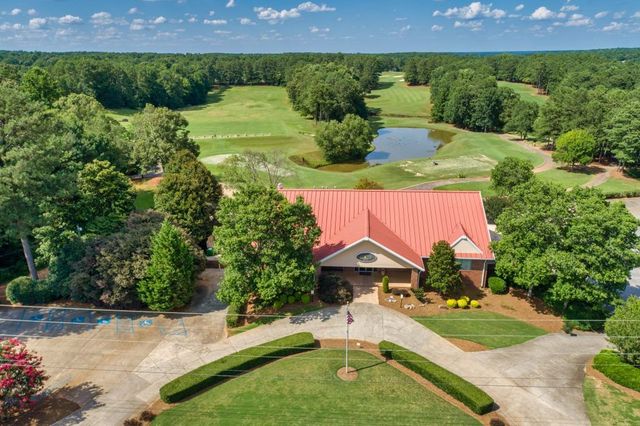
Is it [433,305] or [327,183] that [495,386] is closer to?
[433,305]

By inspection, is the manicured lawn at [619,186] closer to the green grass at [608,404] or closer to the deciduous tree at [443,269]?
the deciduous tree at [443,269]

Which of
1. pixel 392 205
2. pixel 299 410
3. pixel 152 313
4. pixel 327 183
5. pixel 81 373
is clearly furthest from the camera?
pixel 327 183

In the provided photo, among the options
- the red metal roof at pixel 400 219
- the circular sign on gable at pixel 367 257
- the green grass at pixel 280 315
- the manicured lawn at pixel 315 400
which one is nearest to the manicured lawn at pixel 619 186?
the red metal roof at pixel 400 219

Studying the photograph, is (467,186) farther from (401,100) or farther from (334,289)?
(401,100)

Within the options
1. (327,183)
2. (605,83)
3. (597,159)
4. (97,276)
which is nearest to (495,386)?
(97,276)

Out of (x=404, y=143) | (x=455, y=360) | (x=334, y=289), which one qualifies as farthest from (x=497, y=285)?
(x=404, y=143)

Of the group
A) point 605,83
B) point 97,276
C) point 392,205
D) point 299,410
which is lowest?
point 299,410

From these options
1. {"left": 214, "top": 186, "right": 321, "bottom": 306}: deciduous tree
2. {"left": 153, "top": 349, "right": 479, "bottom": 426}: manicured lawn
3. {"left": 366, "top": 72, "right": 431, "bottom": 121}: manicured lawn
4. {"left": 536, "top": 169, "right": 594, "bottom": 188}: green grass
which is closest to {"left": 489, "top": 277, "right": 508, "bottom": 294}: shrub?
{"left": 153, "top": 349, "right": 479, "bottom": 426}: manicured lawn
